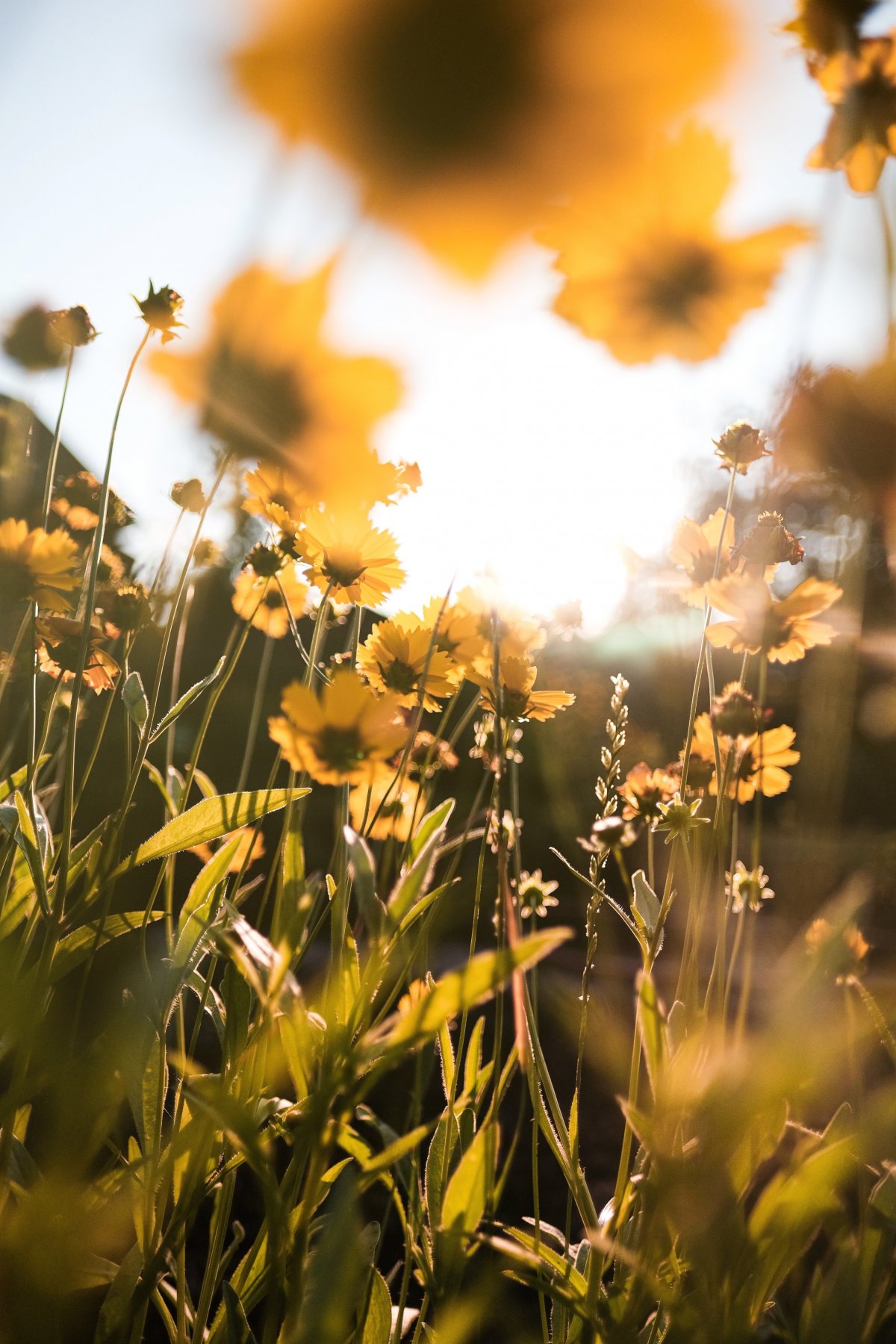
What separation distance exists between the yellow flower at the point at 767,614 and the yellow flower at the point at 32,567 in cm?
43

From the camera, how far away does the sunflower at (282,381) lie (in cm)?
38

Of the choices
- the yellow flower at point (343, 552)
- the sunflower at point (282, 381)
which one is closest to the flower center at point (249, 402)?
the sunflower at point (282, 381)

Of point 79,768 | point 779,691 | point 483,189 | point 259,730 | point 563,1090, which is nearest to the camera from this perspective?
point 483,189

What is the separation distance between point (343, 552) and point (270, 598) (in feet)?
1.17

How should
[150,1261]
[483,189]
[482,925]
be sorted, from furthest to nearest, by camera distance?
[482,925], [150,1261], [483,189]

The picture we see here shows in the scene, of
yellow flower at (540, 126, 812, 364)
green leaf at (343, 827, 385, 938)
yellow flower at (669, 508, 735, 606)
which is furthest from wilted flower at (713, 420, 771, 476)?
green leaf at (343, 827, 385, 938)

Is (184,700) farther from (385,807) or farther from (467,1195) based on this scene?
(467,1195)

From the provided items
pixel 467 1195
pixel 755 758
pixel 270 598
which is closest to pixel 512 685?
pixel 755 758

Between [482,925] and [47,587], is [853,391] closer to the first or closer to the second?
[47,587]

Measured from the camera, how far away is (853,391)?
333 millimetres

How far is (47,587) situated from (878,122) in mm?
560

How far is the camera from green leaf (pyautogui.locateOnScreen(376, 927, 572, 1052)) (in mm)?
247

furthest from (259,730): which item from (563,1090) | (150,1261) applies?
(150,1261)

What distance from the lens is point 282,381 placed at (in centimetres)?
40
